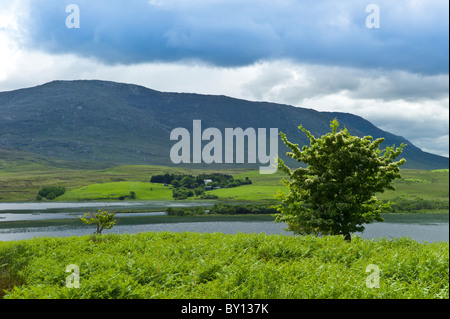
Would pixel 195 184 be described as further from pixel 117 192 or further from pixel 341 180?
pixel 341 180

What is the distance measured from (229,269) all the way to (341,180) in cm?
1363

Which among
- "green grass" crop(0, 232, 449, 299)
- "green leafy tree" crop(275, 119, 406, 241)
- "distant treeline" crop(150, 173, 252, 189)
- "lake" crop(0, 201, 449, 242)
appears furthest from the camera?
"distant treeline" crop(150, 173, 252, 189)

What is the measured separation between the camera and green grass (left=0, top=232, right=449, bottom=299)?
8.03 meters

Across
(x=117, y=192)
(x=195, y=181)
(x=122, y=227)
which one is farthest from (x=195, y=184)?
(x=122, y=227)

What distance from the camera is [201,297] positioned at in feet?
26.3

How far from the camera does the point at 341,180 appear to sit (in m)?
21.6

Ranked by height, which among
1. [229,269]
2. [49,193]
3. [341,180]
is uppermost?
[341,180]

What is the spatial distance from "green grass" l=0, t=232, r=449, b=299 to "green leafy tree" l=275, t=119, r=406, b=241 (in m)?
7.40

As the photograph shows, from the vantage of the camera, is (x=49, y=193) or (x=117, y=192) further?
(x=117, y=192)

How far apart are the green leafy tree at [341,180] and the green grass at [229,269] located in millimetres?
7398

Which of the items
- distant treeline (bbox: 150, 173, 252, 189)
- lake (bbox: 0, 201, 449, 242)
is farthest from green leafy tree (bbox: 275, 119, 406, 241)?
distant treeline (bbox: 150, 173, 252, 189)

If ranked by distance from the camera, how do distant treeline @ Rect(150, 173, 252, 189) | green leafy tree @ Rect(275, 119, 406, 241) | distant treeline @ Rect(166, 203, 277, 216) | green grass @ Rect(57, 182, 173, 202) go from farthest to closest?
distant treeline @ Rect(150, 173, 252, 189) < green grass @ Rect(57, 182, 173, 202) < distant treeline @ Rect(166, 203, 277, 216) < green leafy tree @ Rect(275, 119, 406, 241)

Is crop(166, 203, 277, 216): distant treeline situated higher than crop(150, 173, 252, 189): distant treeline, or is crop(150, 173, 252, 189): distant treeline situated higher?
→ crop(150, 173, 252, 189): distant treeline

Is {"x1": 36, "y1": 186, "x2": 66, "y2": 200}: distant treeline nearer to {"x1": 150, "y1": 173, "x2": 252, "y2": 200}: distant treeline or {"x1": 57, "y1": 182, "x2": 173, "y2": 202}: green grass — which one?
{"x1": 57, "y1": 182, "x2": 173, "y2": 202}: green grass
